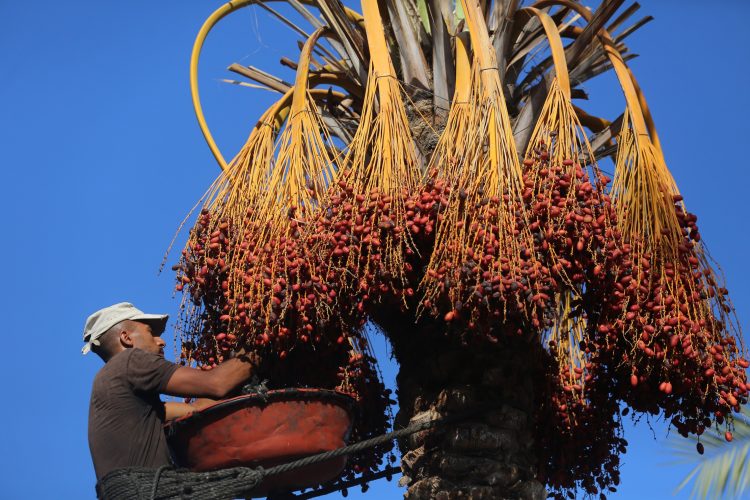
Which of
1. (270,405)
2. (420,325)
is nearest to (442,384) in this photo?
(420,325)

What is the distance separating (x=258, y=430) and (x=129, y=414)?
20.6 inches

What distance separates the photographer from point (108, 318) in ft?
16.4

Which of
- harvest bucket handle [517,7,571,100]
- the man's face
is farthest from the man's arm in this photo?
harvest bucket handle [517,7,571,100]

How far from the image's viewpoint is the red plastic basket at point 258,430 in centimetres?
438

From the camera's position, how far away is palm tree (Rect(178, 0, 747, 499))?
167 inches

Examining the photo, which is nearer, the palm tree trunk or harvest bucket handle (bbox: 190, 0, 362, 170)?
the palm tree trunk

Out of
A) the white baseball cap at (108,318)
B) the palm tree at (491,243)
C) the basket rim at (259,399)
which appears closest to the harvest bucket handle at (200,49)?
the palm tree at (491,243)

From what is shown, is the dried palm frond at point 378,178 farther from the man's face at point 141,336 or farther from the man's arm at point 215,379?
the man's face at point 141,336

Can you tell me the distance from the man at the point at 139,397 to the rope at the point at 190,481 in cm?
8

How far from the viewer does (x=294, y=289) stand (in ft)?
13.8

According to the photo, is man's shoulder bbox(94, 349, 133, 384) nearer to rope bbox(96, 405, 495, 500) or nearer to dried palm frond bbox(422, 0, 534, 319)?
rope bbox(96, 405, 495, 500)

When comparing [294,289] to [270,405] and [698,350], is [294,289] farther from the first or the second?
[698,350]

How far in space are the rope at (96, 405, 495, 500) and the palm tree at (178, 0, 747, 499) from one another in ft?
1.60

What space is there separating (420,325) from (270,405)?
0.78 meters
